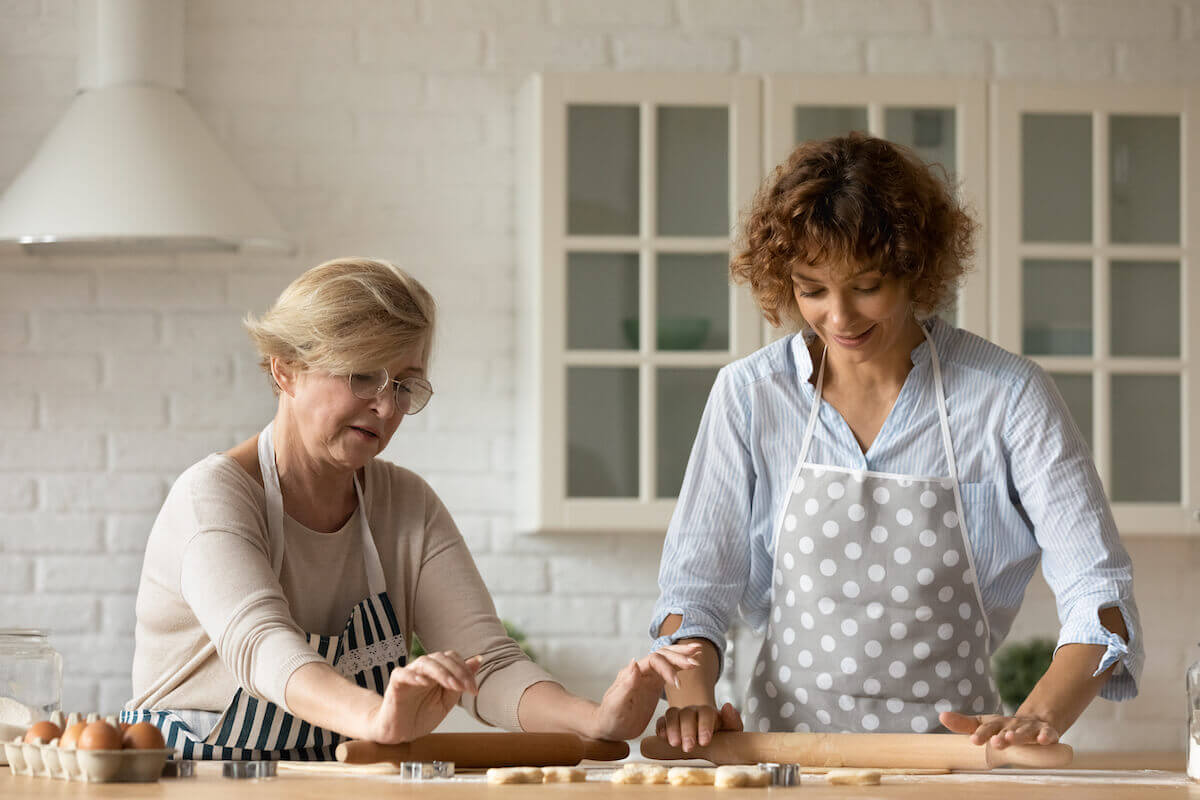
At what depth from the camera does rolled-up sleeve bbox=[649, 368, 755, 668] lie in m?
2.03

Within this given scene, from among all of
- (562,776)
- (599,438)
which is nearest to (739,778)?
(562,776)

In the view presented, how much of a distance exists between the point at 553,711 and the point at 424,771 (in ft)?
1.10

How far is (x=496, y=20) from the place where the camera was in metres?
3.64

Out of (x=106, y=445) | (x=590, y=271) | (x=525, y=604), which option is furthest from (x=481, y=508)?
(x=106, y=445)

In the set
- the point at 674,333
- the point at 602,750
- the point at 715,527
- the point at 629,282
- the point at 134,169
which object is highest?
the point at 134,169

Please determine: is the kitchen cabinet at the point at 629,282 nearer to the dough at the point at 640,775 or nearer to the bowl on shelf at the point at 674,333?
the bowl on shelf at the point at 674,333

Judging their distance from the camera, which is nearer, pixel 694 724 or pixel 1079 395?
pixel 694 724

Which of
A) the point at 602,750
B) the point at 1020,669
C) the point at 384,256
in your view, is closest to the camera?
the point at 602,750

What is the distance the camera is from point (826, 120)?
11.3 ft

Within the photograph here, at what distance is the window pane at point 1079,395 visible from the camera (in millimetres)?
3414

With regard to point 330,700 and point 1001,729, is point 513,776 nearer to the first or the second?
point 330,700

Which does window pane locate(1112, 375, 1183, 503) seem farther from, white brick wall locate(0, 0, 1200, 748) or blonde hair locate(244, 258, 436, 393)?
blonde hair locate(244, 258, 436, 393)

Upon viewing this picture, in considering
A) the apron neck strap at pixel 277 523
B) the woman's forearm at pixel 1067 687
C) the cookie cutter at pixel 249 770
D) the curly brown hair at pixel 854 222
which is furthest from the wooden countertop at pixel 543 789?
the curly brown hair at pixel 854 222

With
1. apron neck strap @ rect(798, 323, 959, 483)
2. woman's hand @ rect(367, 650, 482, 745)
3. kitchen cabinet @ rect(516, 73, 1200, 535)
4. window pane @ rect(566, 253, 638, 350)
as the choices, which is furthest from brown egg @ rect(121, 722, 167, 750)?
window pane @ rect(566, 253, 638, 350)
